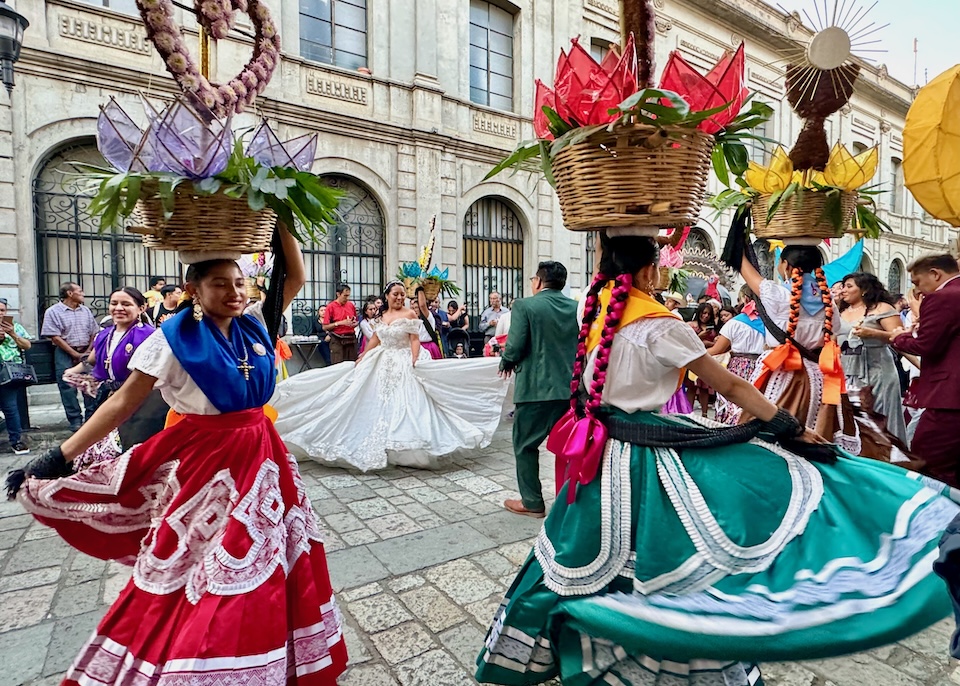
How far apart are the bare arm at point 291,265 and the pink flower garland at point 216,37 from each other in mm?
533

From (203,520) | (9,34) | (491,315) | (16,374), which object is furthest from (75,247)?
(203,520)

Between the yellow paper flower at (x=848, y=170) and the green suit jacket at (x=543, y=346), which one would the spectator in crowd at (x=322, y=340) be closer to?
the green suit jacket at (x=543, y=346)

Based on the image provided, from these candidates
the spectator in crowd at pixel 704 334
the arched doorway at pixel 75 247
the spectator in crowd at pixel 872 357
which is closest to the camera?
the spectator in crowd at pixel 872 357

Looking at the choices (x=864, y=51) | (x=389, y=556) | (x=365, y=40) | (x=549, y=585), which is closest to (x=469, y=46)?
(x=365, y=40)

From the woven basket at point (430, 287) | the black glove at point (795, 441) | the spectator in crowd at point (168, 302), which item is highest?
the woven basket at point (430, 287)

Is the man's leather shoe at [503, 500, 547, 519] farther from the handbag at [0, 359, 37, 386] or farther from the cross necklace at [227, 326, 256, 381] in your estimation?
the handbag at [0, 359, 37, 386]

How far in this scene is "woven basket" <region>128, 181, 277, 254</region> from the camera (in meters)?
2.04

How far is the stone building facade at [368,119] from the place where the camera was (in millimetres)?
8820

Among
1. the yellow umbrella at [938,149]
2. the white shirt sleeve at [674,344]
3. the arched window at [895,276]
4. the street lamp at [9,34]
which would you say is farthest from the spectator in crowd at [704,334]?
the arched window at [895,276]

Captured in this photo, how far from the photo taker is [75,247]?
30.9 ft

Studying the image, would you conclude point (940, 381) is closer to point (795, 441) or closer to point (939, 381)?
point (939, 381)

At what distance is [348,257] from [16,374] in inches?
274

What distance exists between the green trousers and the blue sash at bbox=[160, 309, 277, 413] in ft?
7.94

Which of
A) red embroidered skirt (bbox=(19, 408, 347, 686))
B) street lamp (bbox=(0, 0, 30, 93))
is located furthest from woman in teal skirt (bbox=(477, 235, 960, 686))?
street lamp (bbox=(0, 0, 30, 93))
